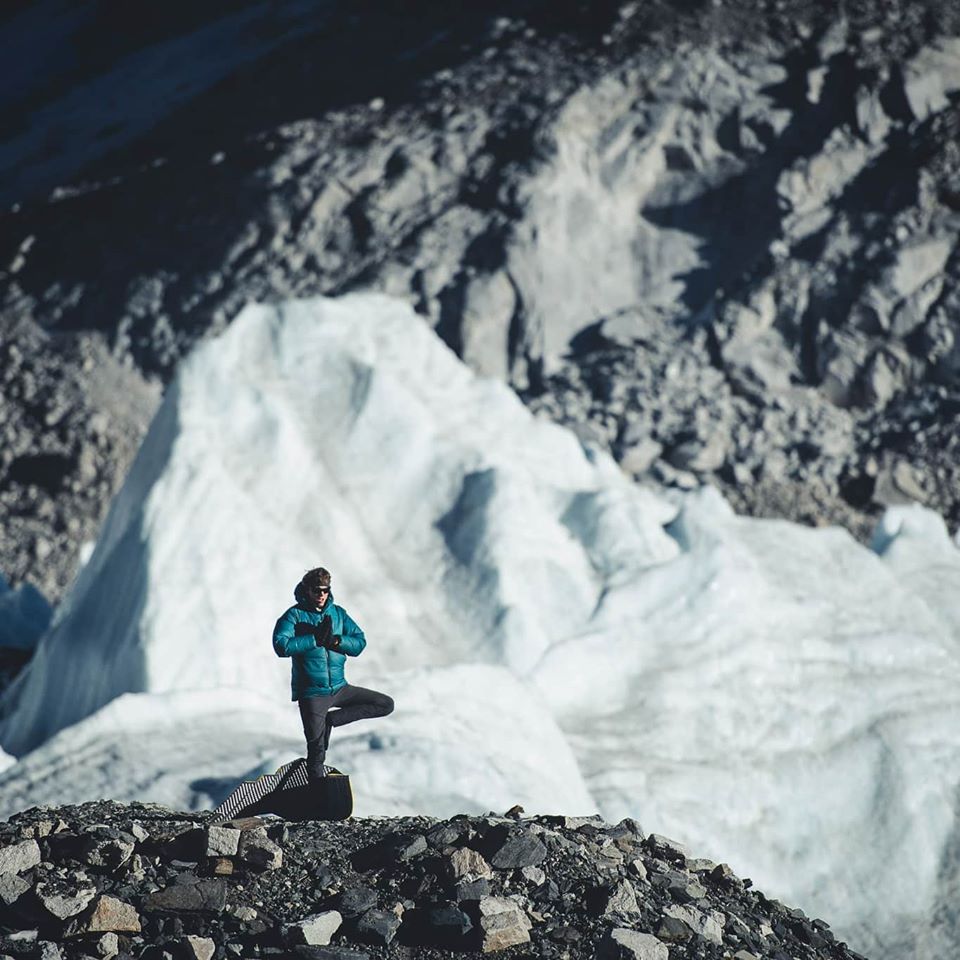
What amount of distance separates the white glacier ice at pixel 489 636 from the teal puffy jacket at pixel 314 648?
1.98 m

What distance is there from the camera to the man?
611 centimetres

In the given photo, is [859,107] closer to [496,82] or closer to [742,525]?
[496,82]

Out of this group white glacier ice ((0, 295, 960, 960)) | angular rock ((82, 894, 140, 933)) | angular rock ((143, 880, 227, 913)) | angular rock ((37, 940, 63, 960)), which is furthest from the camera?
white glacier ice ((0, 295, 960, 960))

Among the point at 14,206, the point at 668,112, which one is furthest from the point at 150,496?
the point at 14,206

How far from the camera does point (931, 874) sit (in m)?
9.99

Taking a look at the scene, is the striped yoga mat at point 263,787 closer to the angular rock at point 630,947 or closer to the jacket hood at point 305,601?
the jacket hood at point 305,601

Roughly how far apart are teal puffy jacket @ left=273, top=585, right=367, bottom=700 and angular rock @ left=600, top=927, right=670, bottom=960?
1.72 m

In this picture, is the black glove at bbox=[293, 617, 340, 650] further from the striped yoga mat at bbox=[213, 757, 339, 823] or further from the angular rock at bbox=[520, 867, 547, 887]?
the angular rock at bbox=[520, 867, 547, 887]

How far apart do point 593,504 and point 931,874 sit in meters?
5.38

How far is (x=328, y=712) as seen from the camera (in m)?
6.46

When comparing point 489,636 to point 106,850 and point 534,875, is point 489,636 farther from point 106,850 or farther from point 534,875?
point 106,850

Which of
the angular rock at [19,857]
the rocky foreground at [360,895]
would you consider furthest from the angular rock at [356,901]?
the angular rock at [19,857]

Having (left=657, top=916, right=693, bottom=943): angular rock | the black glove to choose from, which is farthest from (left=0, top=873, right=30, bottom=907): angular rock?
(left=657, top=916, right=693, bottom=943): angular rock

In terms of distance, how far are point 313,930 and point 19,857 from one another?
1.39 meters
